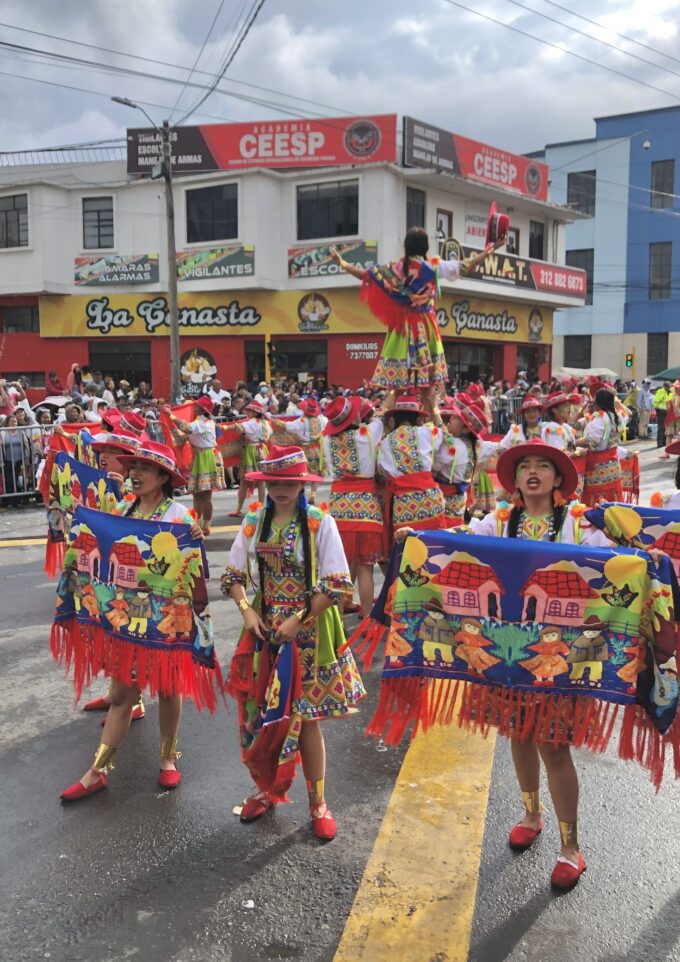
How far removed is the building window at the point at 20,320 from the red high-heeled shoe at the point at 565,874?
3231 centimetres

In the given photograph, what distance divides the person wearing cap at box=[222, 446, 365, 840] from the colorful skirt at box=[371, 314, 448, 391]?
5168mm

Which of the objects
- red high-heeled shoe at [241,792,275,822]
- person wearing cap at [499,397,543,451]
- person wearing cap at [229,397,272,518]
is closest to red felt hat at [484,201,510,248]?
person wearing cap at [499,397,543,451]

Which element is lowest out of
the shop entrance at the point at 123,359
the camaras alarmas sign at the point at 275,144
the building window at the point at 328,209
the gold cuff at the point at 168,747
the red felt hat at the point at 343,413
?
the gold cuff at the point at 168,747

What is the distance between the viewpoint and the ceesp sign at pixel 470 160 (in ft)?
93.4

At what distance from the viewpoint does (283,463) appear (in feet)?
13.1

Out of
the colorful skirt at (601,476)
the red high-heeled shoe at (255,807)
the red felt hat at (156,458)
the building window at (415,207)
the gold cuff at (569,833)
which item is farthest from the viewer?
Answer: the building window at (415,207)

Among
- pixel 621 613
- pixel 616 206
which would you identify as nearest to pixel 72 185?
pixel 616 206

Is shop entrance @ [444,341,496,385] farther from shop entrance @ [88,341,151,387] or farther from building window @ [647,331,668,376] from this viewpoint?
building window @ [647,331,668,376]

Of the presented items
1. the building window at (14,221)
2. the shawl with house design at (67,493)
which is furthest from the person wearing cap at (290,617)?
the building window at (14,221)

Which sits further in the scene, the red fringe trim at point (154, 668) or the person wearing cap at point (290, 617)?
the red fringe trim at point (154, 668)

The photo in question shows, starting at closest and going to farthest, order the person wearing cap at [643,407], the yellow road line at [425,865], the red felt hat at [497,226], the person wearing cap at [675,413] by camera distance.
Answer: the yellow road line at [425,865]
the red felt hat at [497,226]
the person wearing cap at [675,413]
the person wearing cap at [643,407]

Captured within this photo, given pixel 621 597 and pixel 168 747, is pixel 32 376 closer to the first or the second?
pixel 168 747

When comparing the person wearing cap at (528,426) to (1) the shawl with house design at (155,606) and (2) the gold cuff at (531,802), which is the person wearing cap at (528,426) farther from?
(2) the gold cuff at (531,802)

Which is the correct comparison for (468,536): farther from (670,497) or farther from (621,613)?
(670,497)
